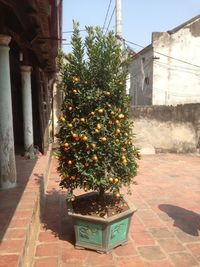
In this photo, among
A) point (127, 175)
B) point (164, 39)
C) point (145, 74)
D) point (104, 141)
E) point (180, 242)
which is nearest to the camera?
point (104, 141)

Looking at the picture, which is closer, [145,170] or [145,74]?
[145,170]

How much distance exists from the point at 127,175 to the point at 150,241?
1007 millimetres

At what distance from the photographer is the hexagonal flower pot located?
3.81 meters

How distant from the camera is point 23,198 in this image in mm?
4301

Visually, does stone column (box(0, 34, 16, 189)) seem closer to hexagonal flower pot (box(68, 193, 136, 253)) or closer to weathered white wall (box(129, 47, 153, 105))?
hexagonal flower pot (box(68, 193, 136, 253))

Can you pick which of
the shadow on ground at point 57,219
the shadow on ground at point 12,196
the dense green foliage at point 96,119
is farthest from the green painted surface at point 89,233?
the shadow on ground at point 12,196

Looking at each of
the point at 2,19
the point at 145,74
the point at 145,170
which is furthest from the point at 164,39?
the point at 2,19

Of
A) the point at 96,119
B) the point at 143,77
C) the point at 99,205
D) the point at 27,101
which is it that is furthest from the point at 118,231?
the point at 143,77

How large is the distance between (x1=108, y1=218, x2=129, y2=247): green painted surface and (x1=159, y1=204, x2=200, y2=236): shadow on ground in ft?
3.60

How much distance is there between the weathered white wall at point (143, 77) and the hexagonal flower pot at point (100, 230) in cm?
1288

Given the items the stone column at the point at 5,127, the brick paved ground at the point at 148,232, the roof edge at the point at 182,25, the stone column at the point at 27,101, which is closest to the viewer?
the brick paved ground at the point at 148,232

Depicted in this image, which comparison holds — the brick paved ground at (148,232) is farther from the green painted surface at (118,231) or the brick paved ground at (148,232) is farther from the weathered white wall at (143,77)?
the weathered white wall at (143,77)

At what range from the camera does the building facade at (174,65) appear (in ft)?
55.5

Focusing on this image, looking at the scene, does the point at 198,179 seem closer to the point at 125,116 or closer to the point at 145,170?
the point at 145,170
